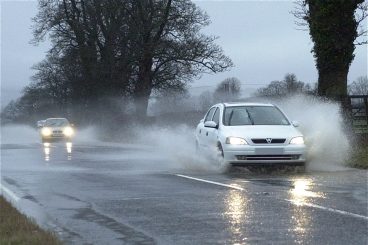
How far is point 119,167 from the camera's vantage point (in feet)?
55.9

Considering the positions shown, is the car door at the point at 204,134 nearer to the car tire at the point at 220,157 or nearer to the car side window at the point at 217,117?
the car side window at the point at 217,117

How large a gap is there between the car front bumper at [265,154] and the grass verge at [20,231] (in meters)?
6.20

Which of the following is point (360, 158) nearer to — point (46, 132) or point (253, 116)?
point (253, 116)

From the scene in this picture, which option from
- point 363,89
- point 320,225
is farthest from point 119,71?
→ point 363,89

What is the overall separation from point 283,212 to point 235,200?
1.34 meters

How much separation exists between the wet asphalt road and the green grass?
1.00 meters

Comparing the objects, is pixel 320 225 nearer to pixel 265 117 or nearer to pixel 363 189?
pixel 363 189

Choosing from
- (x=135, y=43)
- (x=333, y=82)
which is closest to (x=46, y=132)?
(x=135, y=43)

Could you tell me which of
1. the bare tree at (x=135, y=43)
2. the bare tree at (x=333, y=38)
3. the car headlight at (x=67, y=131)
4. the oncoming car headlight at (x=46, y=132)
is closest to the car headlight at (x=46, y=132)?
the oncoming car headlight at (x=46, y=132)

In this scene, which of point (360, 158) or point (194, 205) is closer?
point (194, 205)

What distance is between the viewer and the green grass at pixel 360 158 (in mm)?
15667

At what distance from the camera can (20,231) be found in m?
7.49

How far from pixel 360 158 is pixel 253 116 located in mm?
3059

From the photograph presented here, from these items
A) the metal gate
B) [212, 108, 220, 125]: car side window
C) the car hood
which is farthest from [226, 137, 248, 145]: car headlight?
the metal gate
